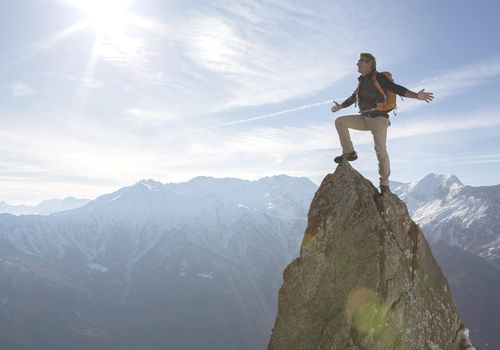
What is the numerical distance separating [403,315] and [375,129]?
6.78 metres

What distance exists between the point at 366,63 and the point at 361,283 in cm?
775

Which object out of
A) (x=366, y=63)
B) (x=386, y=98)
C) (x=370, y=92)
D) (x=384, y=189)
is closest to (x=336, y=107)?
(x=370, y=92)

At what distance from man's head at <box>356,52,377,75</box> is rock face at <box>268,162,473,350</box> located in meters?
3.65

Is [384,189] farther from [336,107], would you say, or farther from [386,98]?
[336,107]

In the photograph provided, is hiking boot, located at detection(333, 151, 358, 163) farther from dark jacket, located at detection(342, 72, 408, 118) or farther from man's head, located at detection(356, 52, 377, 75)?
man's head, located at detection(356, 52, 377, 75)

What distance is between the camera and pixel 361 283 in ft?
50.5

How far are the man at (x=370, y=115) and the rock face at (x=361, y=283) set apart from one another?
101cm

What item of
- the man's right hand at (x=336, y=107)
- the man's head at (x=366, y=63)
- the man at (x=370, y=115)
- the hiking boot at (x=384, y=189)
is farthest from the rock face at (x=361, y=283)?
the man's head at (x=366, y=63)

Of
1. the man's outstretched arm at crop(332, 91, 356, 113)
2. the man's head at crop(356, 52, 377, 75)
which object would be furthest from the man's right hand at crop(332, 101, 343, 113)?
the man's head at crop(356, 52, 377, 75)

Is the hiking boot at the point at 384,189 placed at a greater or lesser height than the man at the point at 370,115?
lesser

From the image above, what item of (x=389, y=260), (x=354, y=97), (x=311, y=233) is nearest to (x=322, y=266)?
(x=311, y=233)

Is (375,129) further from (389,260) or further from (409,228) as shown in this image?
(389,260)

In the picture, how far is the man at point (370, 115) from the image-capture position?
16.7 m

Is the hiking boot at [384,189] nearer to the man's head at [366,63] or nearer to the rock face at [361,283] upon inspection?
the rock face at [361,283]
